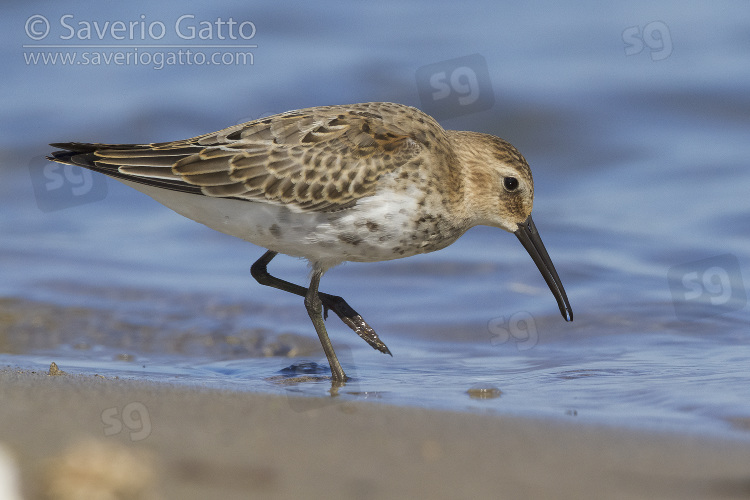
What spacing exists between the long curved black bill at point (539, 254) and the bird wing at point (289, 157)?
1152 millimetres

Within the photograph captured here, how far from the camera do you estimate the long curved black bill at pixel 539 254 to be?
803 cm

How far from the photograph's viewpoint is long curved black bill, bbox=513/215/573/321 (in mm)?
8031

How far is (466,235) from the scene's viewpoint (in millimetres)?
11305

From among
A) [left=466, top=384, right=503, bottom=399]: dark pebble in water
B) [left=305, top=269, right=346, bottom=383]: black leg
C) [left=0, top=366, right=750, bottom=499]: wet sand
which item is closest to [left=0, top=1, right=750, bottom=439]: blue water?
[left=466, top=384, right=503, bottom=399]: dark pebble in water

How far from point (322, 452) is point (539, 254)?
3.78m

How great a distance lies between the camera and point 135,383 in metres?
6.54

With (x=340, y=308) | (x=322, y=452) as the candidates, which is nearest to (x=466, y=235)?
(x=340, y=308)

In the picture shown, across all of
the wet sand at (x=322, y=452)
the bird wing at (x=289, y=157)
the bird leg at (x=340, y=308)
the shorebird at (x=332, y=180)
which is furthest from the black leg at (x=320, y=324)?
the wet sand at (x=322, y=452)

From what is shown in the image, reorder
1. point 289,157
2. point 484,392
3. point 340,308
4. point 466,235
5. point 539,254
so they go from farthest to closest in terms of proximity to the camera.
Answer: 1. point 466,235
2. point 539,254
3. point 340,308
4. point 289,157
5. point 484,392

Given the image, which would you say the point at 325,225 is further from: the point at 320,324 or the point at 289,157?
the point at 320,324

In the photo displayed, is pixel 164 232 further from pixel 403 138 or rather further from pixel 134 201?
pixel 403 138

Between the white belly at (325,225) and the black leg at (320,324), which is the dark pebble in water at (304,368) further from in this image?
the white belly at (325,225)

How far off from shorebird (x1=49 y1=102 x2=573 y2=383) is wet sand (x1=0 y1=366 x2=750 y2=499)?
1.45 m

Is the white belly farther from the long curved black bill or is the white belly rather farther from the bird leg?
the long curved black bill
